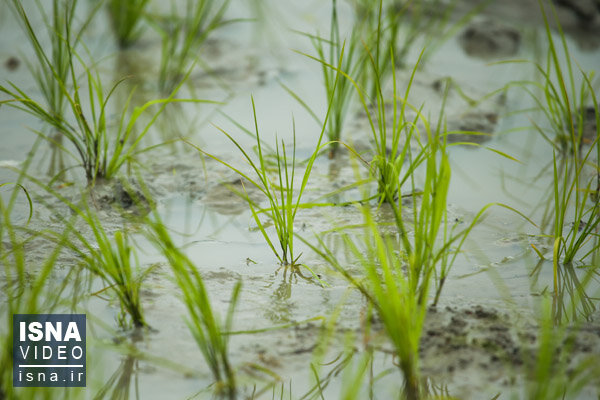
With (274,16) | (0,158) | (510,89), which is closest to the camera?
(0,158)

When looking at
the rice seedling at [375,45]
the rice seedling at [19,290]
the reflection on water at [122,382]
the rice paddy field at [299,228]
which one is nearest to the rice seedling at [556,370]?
the rice paddy field at [299,228]

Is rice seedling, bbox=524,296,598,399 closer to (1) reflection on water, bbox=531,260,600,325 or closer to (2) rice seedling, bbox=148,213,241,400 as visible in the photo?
(1) reflection on water, bbox=531,260,600,325

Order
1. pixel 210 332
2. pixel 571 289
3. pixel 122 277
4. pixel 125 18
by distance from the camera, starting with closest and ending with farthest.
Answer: pixel 210 332 → pixel 122 277 → pixel 571 289 → pixel 125 18

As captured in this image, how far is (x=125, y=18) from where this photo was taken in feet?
11.8

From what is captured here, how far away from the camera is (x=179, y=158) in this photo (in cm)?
262

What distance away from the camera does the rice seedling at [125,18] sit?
138 inches

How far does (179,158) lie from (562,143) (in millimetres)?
1589

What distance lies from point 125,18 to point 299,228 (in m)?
2.07

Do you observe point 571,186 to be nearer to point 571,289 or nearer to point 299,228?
point 571,289


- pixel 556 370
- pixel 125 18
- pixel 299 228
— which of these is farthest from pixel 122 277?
pixel 125 18

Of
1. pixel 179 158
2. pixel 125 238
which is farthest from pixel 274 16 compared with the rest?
pixel 125 238

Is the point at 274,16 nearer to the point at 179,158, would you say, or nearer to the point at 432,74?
the point at 432,74

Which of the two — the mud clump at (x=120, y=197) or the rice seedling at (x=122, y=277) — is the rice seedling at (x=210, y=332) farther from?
the mud clump at (x=120, y=197)

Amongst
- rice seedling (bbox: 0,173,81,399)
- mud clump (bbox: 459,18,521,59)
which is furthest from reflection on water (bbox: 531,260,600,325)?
mud clump (bbox: 459,18,521,59)
